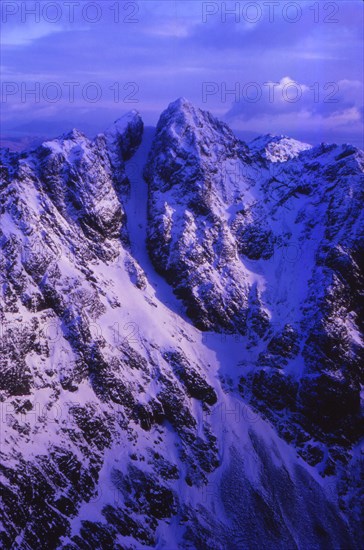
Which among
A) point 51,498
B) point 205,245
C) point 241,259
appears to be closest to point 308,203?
point 241,259

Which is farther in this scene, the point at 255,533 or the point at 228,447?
the point at 228,447

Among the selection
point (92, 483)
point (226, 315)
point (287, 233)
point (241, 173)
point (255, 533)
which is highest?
point (241, 173)

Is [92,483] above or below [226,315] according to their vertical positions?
below

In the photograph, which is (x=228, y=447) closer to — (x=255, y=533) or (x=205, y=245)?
(x=255, y=533)

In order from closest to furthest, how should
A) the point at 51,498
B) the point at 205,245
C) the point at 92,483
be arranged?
→ the point at 51,498 → the point at 92,483 → the point at 205,245

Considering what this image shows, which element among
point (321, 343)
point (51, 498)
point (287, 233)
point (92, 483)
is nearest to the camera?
point (51, 498)

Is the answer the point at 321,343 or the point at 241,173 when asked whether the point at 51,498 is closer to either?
the point at 321,343

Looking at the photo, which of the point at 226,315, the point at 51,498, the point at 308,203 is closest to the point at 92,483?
the point at 51,498
